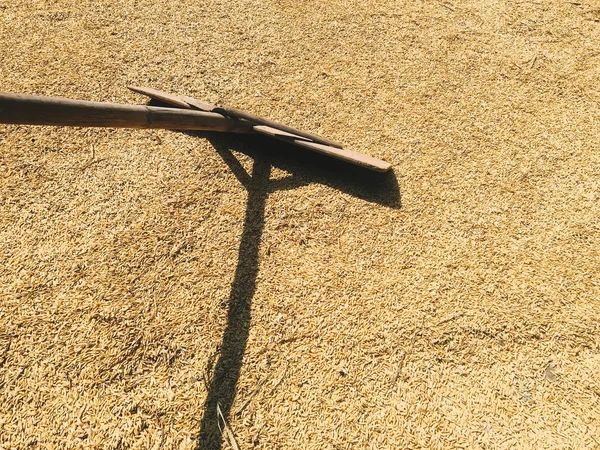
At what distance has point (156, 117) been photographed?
2094mm

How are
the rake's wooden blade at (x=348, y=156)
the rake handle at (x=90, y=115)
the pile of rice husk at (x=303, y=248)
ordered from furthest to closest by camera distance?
the rake's wooden blade at (x=348, y=156)
the pile of rice husk at (x=303, y=248)
the rake handle at (x=90, y=115)

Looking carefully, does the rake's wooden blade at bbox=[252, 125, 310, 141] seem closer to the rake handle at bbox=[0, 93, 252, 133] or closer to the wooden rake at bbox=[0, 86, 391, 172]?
the wooden rake at bbox=[0, 86, 391, 172]

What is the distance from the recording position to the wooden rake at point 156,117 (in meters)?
1.45

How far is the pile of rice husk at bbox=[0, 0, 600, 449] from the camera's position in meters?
1.93

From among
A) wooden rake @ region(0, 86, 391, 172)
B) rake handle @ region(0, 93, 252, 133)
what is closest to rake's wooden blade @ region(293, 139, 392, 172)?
wooden rake @ region(0, 86, 391, 172)

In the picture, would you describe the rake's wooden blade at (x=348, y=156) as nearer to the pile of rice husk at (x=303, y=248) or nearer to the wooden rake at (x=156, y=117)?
the wooden rake at (x=156, y=117)

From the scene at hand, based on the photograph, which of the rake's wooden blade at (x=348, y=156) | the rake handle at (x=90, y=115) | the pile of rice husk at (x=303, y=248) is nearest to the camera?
the rake handle at (x=90, y=115)

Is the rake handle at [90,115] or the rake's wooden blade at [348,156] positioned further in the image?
the rake's wooden blade at [348,156]

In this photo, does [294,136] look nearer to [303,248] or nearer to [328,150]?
[328,150]

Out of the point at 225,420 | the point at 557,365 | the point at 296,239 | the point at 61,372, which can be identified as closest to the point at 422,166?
the point at 296,239

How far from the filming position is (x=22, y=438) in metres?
1.81

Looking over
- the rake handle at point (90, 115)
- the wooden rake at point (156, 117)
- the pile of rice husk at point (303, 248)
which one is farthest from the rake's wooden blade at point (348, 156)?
the rake handle at point (90, 115)

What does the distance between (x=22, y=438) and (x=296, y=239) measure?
164cm

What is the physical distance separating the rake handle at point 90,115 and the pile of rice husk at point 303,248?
1.69ft
